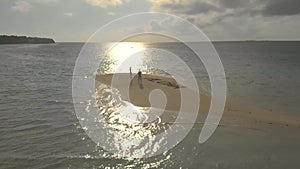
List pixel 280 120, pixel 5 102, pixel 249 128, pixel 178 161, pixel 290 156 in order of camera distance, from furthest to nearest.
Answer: pixel 5 102 → pixel 280 120 → pixel 249 128 → pixel 290 156 → pixel 178 161

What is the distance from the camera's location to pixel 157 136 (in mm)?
14758

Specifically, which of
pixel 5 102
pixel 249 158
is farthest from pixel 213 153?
pixel 5 102

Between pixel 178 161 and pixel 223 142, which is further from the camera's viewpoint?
pixel 223 142

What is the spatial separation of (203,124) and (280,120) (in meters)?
5.74

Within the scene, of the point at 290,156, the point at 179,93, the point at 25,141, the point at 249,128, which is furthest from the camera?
the point at 179,93

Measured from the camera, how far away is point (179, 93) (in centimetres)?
2730

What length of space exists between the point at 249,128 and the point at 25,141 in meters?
11.9

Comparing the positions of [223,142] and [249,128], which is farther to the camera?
[249,128]

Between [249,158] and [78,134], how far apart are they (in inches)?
328

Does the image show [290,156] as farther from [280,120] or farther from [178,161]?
[280,120]

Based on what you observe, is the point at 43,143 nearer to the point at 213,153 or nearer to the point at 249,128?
the point at 213,153

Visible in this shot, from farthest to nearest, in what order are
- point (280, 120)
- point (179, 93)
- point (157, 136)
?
point (179, 93) → point (280, 120) → point (157, 136)

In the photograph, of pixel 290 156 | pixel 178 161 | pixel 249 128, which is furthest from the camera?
pixel 249 128

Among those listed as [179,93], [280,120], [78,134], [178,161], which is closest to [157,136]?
[178,161]
